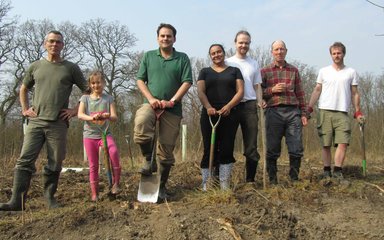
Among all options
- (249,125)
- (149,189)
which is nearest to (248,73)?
(249,125)

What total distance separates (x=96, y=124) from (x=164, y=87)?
36.8 inches

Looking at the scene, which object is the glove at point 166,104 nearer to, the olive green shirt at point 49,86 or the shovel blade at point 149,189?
the shovel blade at point 149,189

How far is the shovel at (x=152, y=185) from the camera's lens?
15.7 feet

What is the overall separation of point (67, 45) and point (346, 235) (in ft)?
112

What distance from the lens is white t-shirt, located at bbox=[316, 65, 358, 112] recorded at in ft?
20.3

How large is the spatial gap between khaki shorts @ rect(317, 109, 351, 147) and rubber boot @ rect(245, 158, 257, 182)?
4.86 ft

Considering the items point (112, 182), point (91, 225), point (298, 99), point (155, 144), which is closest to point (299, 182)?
point (298, 99)

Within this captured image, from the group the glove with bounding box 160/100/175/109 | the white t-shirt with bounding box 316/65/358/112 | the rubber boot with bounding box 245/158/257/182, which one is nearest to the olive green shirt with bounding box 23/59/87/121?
the glove with bounding box 160/100/175/109

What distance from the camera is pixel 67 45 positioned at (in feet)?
115

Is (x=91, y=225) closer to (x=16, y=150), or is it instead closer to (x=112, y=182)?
(x=112, y=182)

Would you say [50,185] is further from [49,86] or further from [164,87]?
[164,87]

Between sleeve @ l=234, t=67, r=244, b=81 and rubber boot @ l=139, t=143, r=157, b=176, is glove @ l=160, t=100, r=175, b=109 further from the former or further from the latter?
sleeve @ l=234, t=67, r=244, b=81

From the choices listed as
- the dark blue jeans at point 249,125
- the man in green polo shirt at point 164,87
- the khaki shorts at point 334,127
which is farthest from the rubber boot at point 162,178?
the khaki shorts at point 334,127

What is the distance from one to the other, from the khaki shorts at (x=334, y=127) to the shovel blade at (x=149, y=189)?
292 cm
